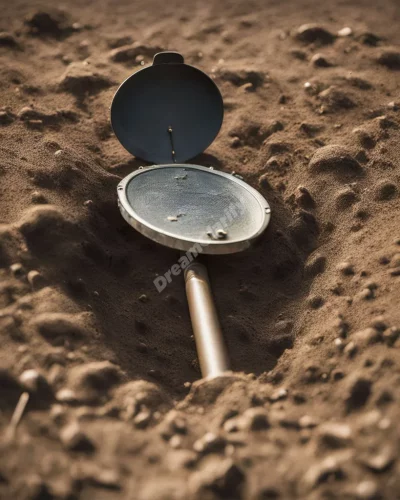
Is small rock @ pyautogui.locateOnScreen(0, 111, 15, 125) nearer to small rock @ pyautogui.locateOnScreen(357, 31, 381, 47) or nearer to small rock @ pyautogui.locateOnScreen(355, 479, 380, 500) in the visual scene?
small rock @ pyautogui.locateOnScreen(357, 31, 381, 47)

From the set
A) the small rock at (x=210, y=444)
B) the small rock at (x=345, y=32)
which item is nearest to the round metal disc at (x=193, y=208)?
the small rock at (x=210, y=444)

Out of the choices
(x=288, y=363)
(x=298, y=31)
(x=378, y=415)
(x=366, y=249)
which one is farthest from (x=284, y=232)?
(x=298, y=31)

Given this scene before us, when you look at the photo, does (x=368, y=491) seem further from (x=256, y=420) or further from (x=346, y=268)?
(x=346, y=268)

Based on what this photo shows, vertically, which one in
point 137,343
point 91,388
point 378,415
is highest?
point 378,415

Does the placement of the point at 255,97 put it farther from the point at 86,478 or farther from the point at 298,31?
the point at 86,478

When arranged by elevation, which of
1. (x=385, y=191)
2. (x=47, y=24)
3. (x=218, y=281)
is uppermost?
(x=385, y=191)

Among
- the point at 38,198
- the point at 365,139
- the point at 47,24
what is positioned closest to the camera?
the point at 38,198

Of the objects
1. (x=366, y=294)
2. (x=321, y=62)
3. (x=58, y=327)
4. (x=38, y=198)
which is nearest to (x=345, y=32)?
(x=321, y=62)
